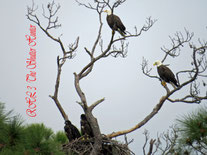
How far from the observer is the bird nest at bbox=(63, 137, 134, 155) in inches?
240

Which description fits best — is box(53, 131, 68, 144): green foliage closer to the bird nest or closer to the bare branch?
the bird nest

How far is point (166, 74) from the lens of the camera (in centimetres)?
752

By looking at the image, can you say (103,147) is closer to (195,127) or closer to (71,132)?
(71,132)

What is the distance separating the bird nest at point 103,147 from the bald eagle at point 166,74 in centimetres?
202

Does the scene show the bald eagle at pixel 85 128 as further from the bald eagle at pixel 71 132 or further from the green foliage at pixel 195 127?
the green foliage at pixel 195 127

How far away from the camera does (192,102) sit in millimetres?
6711

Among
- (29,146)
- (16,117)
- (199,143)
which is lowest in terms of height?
(199,143)

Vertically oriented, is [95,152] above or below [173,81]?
below

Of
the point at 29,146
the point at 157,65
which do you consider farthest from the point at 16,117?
the point at 157,65

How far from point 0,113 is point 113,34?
16.2 ft

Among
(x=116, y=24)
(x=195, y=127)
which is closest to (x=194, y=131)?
(x=195, y=127)

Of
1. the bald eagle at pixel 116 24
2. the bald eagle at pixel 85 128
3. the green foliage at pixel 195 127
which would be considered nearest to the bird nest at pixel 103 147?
the bald eagle at pixel 85 128

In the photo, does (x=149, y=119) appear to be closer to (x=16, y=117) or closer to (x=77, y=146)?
(x=77, y=146)

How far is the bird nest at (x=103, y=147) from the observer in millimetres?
6105
